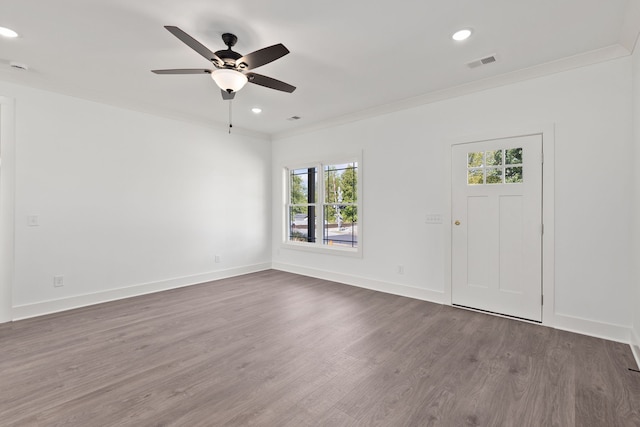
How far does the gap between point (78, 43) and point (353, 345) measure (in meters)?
3.88

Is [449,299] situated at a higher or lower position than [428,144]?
lower

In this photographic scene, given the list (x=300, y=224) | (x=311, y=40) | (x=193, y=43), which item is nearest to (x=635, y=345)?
(x=311, y=40)

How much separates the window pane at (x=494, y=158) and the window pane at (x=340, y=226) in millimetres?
2182

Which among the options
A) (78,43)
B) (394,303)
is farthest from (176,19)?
(394,303)

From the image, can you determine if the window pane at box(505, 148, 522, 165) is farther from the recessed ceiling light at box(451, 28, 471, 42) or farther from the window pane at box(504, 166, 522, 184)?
the recessed ceiling light at box(451, 28, 471, 42)

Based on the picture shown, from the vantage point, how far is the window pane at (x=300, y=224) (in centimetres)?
621

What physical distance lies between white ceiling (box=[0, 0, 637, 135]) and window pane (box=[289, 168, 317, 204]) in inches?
86.2

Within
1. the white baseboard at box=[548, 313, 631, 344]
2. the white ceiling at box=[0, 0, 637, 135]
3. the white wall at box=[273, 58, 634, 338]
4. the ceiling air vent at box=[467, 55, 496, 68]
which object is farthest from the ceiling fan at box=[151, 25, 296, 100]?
the white baseboard at box=[548, 313, 631, 344]

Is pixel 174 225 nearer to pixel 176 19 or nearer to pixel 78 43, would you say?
pixel 78 43

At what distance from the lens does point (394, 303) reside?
405cm

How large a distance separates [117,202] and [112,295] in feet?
4.32

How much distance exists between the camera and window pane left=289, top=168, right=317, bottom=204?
241 inches

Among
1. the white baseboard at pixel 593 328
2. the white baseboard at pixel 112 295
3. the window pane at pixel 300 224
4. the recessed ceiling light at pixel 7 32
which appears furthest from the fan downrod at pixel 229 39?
the white baseboard at pixel 593 328

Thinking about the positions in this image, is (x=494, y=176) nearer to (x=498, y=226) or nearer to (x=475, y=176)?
(x=475, y=176)
